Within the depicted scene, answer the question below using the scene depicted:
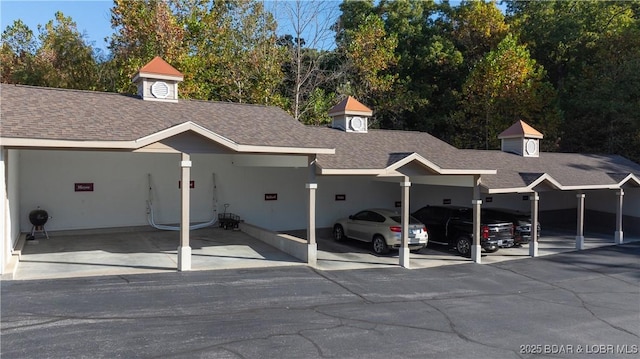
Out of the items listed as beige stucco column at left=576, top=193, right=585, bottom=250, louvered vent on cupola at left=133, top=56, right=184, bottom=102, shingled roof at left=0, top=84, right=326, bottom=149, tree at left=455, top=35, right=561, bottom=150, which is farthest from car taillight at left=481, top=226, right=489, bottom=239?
tree at left=455, top=35, right=561, bottom=150

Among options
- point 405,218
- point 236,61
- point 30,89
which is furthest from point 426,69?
point 30,89

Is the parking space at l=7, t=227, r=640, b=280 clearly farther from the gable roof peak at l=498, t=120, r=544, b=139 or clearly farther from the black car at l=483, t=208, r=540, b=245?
the gable roof peak at l=498, t=120, r=544, b=139

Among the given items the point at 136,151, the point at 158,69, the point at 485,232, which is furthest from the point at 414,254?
the point at 158,69

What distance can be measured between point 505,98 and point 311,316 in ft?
83.3

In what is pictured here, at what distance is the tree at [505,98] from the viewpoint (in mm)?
29266

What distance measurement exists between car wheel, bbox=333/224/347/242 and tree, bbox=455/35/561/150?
55.0 ft

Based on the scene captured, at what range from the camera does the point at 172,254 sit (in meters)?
13.3

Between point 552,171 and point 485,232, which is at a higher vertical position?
point 552,171

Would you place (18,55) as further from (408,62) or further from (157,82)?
(408,62)

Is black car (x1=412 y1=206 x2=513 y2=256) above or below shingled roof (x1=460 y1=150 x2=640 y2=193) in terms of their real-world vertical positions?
below

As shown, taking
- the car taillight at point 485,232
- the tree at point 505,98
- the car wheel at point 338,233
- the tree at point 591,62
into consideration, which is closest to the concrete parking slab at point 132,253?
the car wheel at point 338,233

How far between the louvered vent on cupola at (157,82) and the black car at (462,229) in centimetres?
1049

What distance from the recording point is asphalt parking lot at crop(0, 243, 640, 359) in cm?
710

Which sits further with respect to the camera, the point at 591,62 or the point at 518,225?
the point at 591,62
